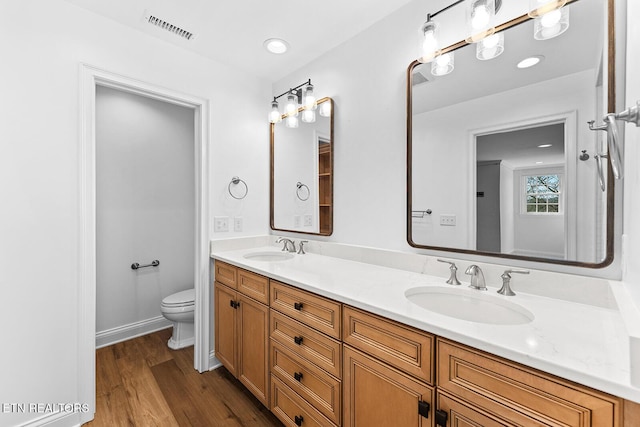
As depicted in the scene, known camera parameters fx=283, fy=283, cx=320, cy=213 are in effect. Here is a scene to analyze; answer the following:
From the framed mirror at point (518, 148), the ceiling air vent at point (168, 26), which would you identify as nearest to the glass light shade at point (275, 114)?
the ceiling air vent at point (168, 26)

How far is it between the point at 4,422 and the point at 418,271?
2.20m

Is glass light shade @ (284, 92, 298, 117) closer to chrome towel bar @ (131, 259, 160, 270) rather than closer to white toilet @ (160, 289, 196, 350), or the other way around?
white toilet @ (160, 289, 196, 350)

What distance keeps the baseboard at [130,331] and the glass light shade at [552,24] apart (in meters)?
3.41

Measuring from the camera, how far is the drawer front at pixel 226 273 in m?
1.85

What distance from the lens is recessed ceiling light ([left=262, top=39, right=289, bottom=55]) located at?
193 centimetres

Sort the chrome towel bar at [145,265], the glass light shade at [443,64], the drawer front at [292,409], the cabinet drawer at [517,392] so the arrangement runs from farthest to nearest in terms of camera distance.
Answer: the chrome towel bar at [145,265], the glass light shade at [443,64], the drawer front at [292,409], the cabinet drawer at [517,392]

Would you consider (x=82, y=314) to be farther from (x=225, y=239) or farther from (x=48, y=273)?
(x=225, y=239)

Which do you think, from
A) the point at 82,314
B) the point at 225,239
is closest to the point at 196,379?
the point at 82,314

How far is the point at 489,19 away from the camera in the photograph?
3.85 feet

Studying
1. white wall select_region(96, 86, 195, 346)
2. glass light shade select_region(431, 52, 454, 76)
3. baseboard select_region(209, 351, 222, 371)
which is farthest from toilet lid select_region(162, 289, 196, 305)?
glass light shade select_region(431, 52, 454, 76)

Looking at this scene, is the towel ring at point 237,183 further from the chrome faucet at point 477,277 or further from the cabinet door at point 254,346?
the chrome faucet at point 477,277

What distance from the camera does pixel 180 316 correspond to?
2.35 metres

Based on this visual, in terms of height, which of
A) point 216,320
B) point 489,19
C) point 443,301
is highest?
point 489,19

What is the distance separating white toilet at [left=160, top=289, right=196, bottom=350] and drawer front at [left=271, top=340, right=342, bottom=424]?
47.4 inches
